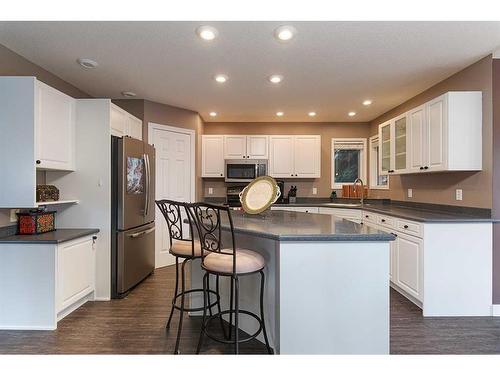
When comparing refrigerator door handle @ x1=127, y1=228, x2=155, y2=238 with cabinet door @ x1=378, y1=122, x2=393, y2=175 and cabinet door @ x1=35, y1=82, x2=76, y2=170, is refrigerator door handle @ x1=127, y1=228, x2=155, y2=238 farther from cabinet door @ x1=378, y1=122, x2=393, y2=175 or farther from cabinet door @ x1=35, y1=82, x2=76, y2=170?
cabinet door @ x1=378, y1=122, x2=393, y2=175

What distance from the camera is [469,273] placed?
106 inches

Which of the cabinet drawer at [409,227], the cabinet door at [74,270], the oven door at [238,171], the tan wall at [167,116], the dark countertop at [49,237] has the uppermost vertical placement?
the tan wall at [167,116]

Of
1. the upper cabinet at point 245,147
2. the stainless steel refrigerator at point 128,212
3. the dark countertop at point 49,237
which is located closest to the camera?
the dark countertop at point 49,237

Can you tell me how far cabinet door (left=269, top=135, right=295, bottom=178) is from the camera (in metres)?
5.27

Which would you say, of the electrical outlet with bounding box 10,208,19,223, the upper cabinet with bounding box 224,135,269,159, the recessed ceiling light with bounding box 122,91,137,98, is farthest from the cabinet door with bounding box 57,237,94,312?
the upper cabinet with bounding box 224,135,269,159

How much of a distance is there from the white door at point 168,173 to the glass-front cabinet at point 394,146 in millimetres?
2990

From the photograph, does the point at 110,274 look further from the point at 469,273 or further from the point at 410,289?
the point at 469,273

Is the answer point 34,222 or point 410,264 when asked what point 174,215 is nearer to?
point 34,222

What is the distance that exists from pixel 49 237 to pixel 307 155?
4.06 m

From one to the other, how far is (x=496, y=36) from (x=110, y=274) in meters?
4.19

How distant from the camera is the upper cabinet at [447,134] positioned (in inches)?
110

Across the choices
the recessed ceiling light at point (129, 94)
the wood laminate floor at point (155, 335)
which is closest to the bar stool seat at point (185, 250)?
the wood laminate floor at point (155, 335)

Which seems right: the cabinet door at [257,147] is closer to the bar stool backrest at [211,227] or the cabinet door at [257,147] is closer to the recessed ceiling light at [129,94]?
the recessed ceiling light at [129,94]
